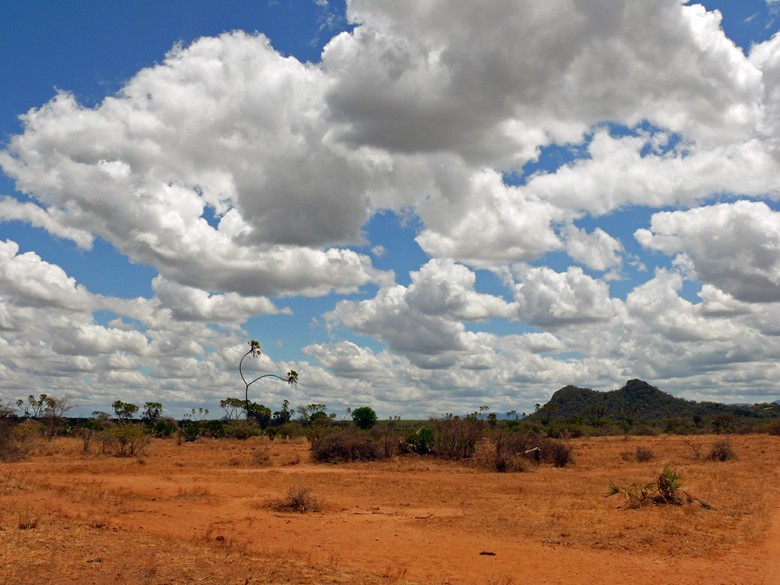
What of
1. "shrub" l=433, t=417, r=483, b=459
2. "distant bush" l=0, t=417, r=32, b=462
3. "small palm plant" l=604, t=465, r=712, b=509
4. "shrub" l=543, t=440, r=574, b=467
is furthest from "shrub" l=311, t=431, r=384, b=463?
"small palm plant" l=604, t=465, r=712, b=509

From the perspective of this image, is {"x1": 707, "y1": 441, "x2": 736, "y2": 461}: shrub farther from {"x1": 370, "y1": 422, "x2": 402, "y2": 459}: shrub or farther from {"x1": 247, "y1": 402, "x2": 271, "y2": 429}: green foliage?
{"x1": 247, "y1": 402, "x2": 271, "y2": 429}: green foliage

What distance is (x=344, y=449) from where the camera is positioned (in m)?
38.3

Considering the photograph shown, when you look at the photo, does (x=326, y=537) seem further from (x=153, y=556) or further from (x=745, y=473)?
(x=745, y=473)

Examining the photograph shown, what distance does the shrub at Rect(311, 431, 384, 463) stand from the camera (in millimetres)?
38281

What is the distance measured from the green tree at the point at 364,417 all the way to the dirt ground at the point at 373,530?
48336 mm

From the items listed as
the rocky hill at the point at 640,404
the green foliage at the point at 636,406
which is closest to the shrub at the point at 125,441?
the green foliage at the point at 636,406

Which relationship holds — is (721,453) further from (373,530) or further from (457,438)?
(373,530)

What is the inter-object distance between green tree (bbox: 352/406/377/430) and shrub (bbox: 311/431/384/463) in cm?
3936

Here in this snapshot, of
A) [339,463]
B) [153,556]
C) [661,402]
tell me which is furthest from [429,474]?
[661,402]

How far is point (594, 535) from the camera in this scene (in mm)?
16344

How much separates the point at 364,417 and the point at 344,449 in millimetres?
41122

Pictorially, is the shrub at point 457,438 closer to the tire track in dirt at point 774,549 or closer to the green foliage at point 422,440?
the green foliage at point 422,440

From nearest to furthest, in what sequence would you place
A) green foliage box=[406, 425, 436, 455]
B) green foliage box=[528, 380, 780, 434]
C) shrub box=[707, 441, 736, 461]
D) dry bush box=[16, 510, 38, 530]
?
1. dry bush box=[16, 510, 38, 530]
2. shrub box=[707, 441, 736, 461]
3. green foliage box=[406, 425, 436, 455]
4. green foliage box=[528, 380, 780, 434]

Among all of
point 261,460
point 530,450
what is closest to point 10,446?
point 261,460
